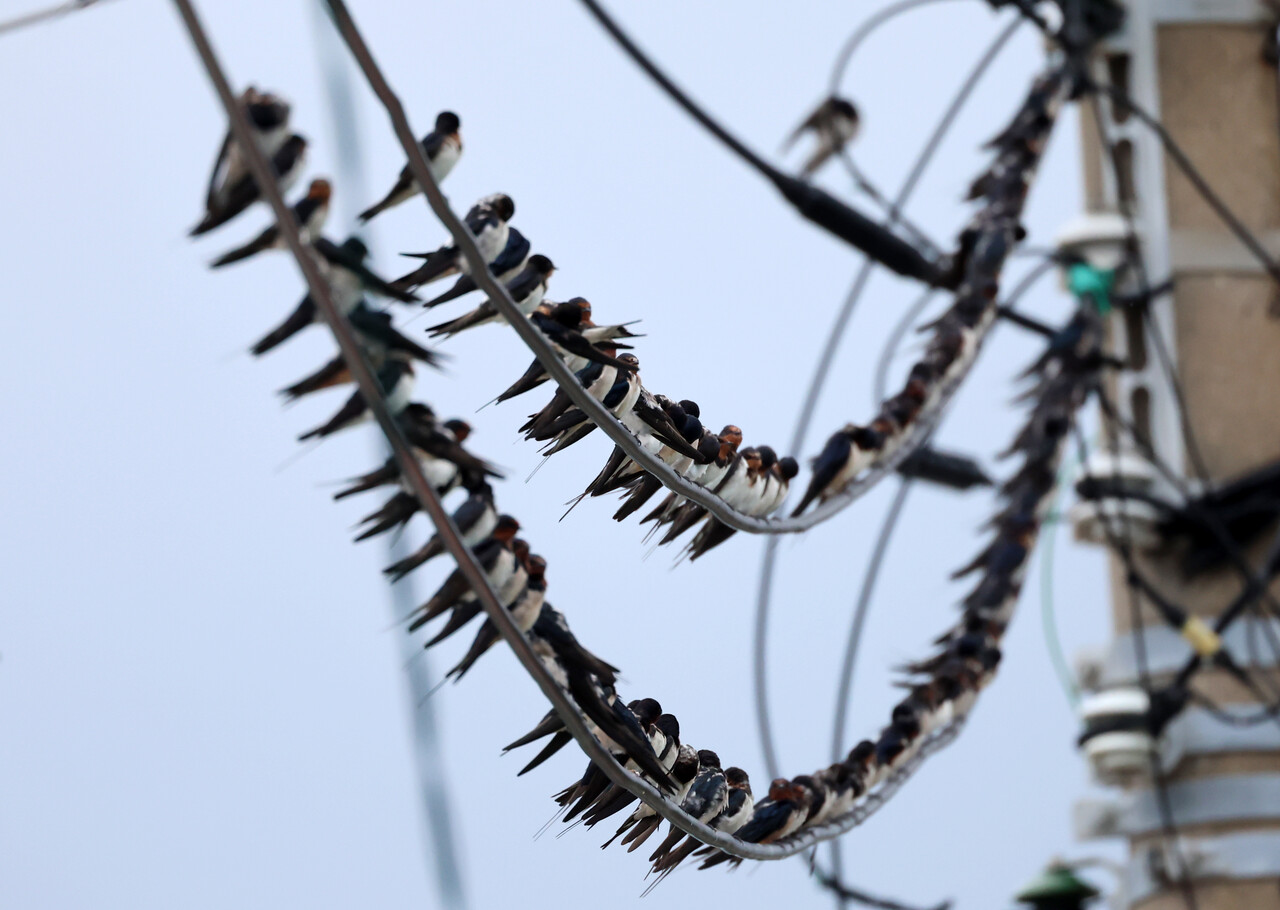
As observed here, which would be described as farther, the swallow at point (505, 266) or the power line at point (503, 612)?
the swallow at point (505, 266)

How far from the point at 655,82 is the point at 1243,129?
287cm

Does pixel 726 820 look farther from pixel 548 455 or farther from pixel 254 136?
pixel 254 136

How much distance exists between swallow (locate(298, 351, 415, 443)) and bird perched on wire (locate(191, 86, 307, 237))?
0.25m

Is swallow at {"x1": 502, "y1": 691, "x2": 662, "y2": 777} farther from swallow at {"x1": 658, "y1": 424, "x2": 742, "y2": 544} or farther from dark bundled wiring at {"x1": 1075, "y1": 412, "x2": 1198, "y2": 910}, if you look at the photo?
dark bundled wiring at {"x1": 1075, "y1": 412, "x2": 1198, "y2": 910}

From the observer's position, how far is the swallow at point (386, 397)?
2139 mm

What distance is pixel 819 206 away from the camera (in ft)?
18.3

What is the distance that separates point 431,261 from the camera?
7.18 ft

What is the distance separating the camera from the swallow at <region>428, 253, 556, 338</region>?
2232 millimetres

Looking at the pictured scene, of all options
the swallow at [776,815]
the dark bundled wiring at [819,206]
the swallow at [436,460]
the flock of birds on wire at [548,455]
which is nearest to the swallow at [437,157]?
the flock of birds on wire at [548,455]

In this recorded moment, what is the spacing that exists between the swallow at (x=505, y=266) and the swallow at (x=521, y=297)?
Result: 0.04ft

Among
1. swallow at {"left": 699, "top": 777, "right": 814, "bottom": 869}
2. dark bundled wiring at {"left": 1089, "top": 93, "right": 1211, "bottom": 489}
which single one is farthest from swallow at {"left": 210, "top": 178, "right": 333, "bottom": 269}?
dark bundled wiring at {"left": 1089, "top": 93, "right": 1211, "bottom": 489}

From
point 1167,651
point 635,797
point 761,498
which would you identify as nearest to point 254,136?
point 635,797

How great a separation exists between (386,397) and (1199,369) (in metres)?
5.28

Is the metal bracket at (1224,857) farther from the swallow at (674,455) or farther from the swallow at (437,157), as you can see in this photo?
the swallow at (437,157)
